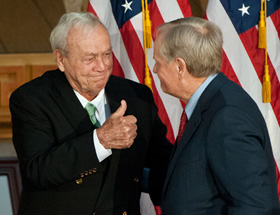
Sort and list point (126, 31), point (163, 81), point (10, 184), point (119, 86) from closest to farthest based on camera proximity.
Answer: point (163, 81) < point (119, 86) < point (126, 31) < point (10, 184)

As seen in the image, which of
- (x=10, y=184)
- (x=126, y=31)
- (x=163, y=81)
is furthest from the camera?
(x=10, y=184)

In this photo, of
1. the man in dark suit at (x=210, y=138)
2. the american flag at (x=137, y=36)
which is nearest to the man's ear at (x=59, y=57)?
the man in dark suit at (x=210, y=138)

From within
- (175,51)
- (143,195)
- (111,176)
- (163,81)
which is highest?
(175,51)

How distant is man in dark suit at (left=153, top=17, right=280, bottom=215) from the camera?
3.83ft

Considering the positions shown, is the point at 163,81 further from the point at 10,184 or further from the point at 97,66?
the point at 10,184

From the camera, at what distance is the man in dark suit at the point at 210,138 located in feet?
3.83

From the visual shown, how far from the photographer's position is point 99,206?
1.65 m

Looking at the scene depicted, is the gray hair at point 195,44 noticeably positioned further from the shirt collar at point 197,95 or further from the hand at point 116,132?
the hand at point 116,132

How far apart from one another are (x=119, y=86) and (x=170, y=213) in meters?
0.69

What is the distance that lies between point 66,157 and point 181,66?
52cm

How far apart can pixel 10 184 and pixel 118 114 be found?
1.73m

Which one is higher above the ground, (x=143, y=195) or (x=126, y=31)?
(x=126, y=31)

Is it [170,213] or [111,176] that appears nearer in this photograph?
[170,213]

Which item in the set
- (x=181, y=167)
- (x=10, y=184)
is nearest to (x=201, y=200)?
(x=181, y=167)
